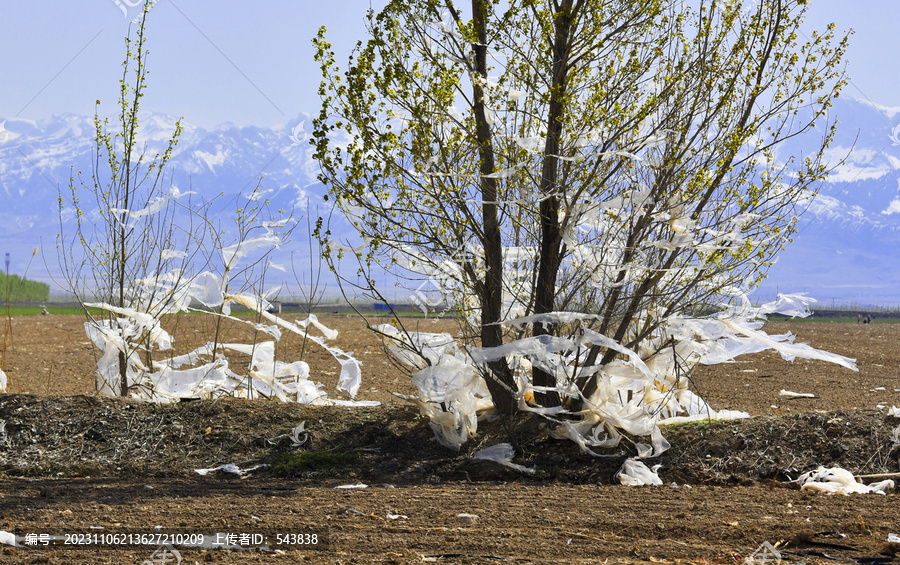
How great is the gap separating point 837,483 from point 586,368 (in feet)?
5.80

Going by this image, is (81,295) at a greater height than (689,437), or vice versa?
(81,295)

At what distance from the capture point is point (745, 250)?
229 inches

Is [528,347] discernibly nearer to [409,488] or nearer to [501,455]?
[501,455]

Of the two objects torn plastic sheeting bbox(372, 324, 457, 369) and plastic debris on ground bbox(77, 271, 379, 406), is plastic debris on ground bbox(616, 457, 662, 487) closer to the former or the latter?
torn plastic sheeting bbox(372, 324, 457, 369)

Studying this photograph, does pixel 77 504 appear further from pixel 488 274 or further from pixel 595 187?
pixel 595 187

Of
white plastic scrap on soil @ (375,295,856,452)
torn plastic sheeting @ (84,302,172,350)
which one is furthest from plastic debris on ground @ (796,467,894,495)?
torn plastic sheeting @ (84,302,172,350)

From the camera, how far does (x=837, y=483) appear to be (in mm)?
4977

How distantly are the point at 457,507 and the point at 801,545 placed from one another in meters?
1.76

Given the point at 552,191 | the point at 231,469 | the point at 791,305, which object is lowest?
the point at 231,469

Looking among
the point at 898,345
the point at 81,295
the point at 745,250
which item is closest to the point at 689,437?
the point at 745,250

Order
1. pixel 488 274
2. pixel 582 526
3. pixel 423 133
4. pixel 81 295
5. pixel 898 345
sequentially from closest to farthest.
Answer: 1. pixel 582 526
2. pixel 423 133
3. pixel 488 274
4. pixel 81 295
5. pixel 898 345

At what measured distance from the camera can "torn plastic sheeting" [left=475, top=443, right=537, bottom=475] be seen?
5465 millimetres

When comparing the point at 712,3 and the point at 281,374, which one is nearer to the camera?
the point at 712,3

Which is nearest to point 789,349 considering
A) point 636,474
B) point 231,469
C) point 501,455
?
point 636,474
